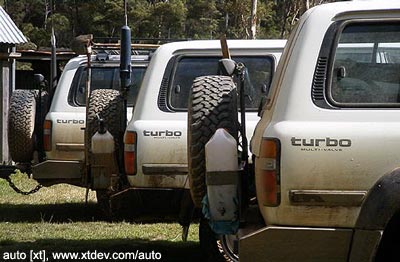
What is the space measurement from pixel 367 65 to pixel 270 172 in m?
0.76

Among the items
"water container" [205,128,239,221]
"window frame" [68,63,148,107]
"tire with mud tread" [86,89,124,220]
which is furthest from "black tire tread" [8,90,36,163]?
"water container" [205,128,239,221]

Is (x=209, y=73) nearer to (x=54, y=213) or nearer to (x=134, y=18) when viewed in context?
(x=54, y=213)

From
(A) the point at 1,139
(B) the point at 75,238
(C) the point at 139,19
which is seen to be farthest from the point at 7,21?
(C) the point at 139,19

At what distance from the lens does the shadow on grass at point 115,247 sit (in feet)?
22.8

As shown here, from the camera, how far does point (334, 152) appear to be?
3.80 meters

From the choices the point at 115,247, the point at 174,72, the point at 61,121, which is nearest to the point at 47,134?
the point at 61,121

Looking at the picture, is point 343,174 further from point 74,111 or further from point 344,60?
point 74,111

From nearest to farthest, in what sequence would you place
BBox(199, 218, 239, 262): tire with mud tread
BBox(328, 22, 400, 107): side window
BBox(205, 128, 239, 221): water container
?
BBox(328, 22, 400, 107): side window < BBox(205, 128, 239, 221): water container < BBox(199, 218, 239, 262): tire with mud tread

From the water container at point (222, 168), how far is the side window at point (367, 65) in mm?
621

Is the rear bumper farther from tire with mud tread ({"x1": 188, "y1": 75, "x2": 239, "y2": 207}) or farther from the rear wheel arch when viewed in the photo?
tire with mud tread ({"x1": 188, "y1": 75, "x2": 239, "y2": 207})

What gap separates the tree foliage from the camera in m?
36.8

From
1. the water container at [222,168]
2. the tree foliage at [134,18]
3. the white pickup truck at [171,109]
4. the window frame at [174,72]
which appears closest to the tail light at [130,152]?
the white pickup truck at [171,109]

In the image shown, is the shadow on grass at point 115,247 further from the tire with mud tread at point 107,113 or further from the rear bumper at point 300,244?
the rear bumper at point 300,244

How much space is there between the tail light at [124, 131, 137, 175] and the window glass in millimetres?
449
